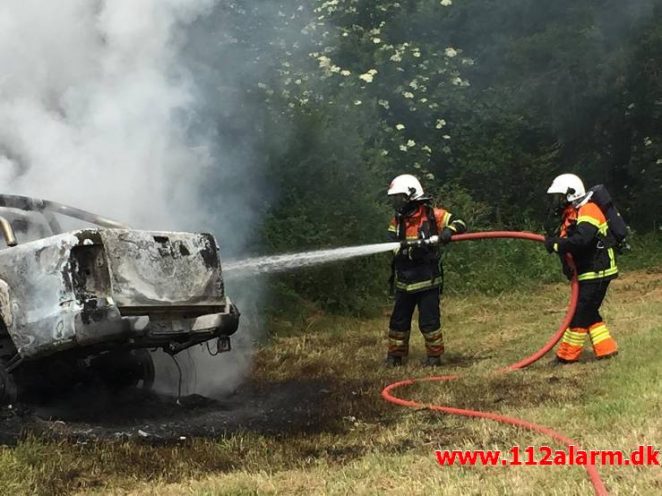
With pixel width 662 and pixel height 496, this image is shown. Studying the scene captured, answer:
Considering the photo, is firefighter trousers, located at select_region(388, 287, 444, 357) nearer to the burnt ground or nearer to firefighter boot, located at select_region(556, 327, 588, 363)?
firefighter boot, located at select_region(556, 327, 588, 363)

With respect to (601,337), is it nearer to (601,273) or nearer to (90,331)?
(601,273)

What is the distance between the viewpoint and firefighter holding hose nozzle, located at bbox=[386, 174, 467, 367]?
23.3 ft

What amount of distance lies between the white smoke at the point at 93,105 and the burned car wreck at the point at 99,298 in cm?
144

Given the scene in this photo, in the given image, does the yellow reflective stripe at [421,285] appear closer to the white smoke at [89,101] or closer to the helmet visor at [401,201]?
the helmet visor at [401,201]

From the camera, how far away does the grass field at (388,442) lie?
359 cm

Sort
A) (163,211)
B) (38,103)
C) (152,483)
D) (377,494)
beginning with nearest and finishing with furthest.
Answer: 1. (377,494)
2. (152,483)
3. (38,103)
4. (163,211)

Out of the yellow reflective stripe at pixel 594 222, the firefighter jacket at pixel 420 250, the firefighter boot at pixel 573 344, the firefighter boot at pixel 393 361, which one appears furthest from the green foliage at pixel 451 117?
the yellow reflective stripe at pixel 594 222

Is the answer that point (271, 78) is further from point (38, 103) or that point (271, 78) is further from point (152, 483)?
point (152, 483)

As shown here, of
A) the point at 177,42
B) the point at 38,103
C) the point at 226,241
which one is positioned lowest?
the point at 226,241

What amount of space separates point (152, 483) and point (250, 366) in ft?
11.5

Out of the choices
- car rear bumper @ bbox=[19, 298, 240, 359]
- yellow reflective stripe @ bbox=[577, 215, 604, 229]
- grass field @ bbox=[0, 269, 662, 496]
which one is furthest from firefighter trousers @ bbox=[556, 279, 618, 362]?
car rear bumper @ bbox=[19, 298, 240, 359]

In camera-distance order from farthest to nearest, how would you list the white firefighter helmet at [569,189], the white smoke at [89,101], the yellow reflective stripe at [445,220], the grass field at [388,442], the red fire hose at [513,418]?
the yellow reflective stripe at [445,220] < the white smoke at [89,101] < the white firefighter helmet at [569,189] < the grass field at [388,442] < the red fire hose at [513,418]

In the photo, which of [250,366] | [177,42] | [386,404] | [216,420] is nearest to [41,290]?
[216,420]

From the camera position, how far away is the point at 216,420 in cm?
521
